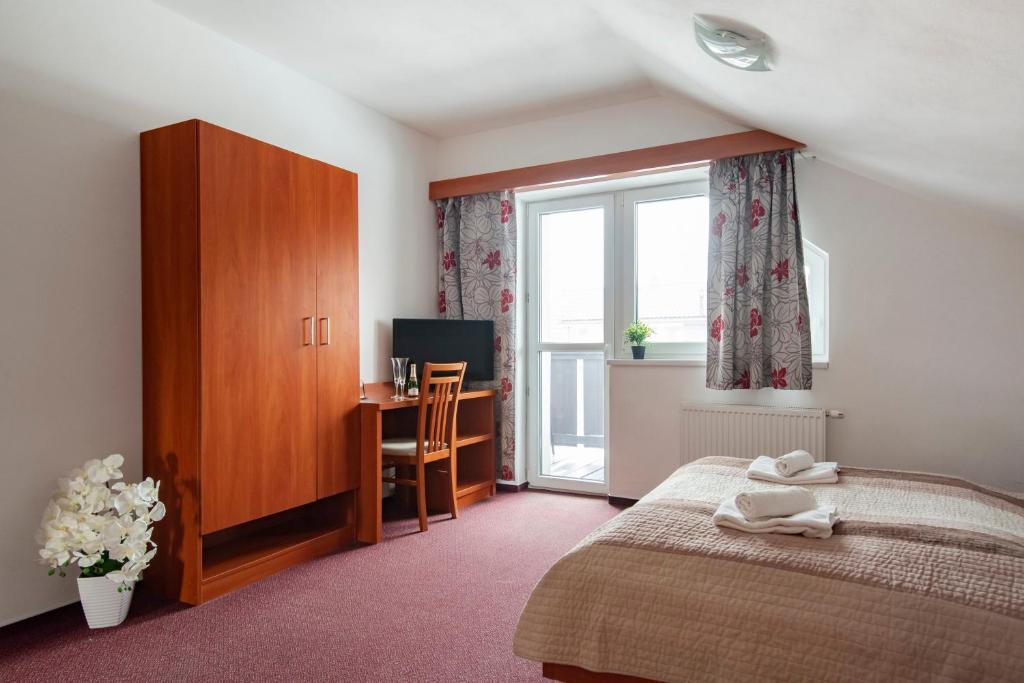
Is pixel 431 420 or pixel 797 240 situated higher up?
pixel 797 240

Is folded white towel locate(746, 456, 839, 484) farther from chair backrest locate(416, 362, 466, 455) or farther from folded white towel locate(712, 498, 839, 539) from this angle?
chair backrest locate(416, 362, 466, 455)

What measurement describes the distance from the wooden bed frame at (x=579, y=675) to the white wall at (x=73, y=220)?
2.15 m

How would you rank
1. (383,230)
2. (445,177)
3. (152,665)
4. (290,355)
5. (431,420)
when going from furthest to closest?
1. (445,177)
2. (383,230)
3. (431,420)
4. (290,355)
5. (152,665)

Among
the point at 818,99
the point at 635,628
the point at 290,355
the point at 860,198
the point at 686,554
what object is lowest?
the point at 635,628

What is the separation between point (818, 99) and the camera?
2.67m

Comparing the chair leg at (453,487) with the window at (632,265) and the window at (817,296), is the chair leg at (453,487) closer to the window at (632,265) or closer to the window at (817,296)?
the window at (632,265)

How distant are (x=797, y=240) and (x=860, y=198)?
404mm

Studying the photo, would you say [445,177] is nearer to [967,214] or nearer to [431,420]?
[431,420]

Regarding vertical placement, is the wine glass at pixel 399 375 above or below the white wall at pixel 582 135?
below

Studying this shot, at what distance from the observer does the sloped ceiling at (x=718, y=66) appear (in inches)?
70.3

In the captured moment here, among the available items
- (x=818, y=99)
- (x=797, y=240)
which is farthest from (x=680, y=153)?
(x=818, y=99)

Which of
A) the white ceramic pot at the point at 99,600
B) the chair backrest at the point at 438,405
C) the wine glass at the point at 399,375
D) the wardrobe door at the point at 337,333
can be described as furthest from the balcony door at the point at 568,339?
the white ceramic pot at the point at 99,600

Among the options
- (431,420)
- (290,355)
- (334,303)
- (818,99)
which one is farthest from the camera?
(431,420)

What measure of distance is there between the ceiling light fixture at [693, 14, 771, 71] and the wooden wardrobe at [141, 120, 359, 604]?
1998 mm
